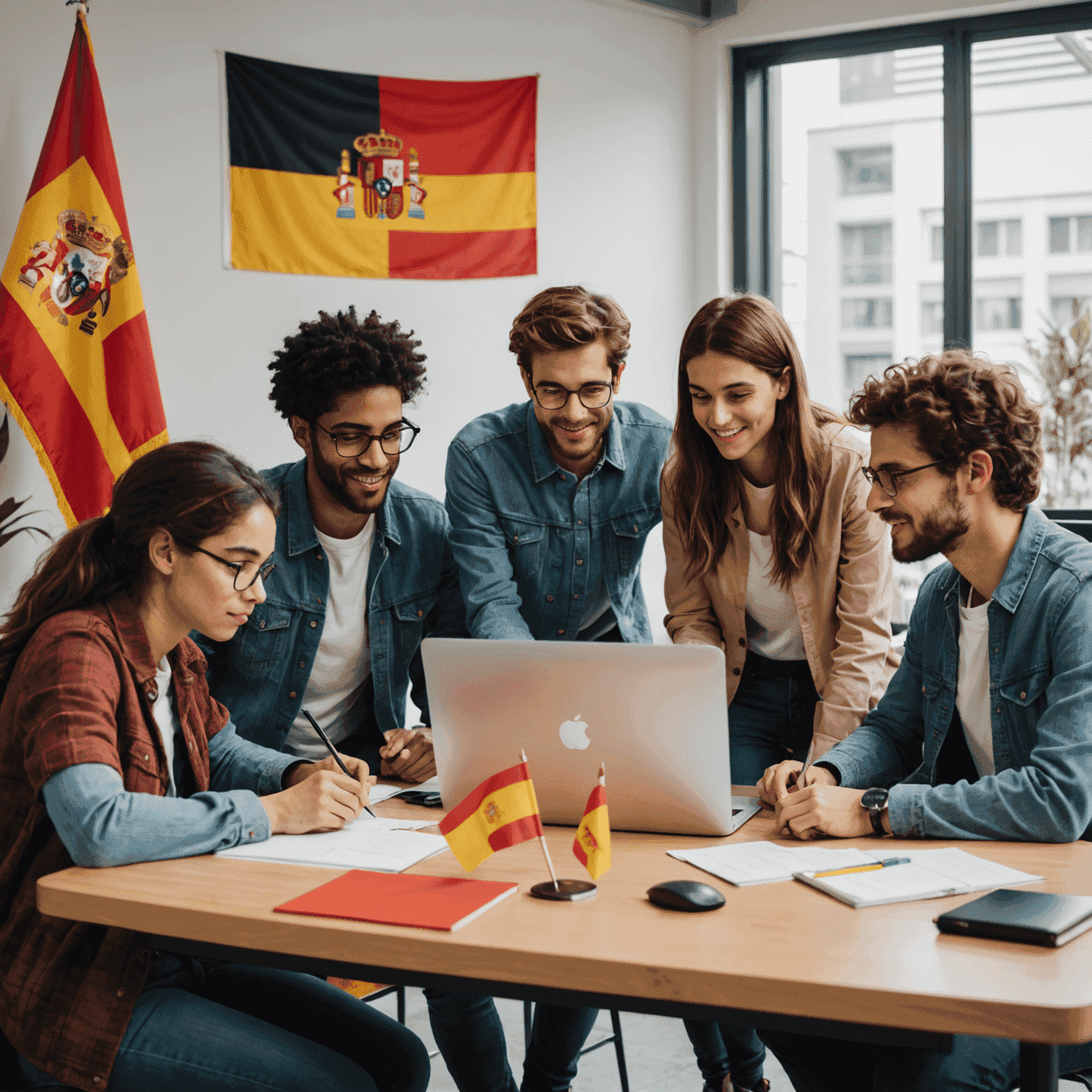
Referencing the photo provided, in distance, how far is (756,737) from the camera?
7.72ft

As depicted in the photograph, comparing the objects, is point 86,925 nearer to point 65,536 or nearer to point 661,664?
point 65,536

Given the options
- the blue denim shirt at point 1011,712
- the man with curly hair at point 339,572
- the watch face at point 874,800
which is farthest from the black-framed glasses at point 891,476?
the man with curly hair at point 339,572

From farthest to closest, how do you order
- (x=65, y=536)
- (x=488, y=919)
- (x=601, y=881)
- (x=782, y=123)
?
(x=782, y=123) < (x=65, y=536) < (x=601, y=881) < (x=488, y=919)

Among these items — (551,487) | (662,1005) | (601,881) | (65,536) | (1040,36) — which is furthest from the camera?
(1040,36)

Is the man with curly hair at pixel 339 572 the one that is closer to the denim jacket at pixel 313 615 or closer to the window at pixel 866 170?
the denim jacket at pixel 313 615

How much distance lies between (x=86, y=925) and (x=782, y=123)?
420 centimetres

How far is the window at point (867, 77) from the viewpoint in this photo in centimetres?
449

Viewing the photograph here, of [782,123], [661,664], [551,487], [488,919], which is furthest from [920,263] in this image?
[488,919]

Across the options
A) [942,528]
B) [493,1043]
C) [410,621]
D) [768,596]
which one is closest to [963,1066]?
[942,528]

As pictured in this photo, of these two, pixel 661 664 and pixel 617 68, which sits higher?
pixel 617 68

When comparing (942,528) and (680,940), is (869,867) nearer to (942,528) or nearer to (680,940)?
(680,940)

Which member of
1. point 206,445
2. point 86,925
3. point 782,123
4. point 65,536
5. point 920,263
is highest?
point 782,123

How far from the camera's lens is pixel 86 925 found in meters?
1.47

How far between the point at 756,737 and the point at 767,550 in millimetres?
380
